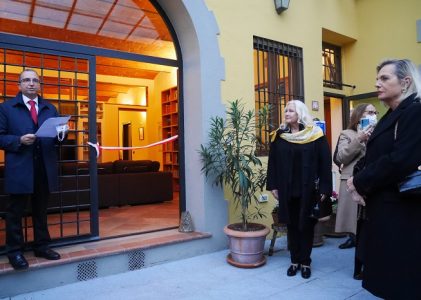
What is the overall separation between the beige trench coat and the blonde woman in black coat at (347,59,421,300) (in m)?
1.50

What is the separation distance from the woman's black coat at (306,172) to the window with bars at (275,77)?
1453 millimetres

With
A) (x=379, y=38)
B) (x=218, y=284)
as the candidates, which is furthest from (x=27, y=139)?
(x=379, y=38)

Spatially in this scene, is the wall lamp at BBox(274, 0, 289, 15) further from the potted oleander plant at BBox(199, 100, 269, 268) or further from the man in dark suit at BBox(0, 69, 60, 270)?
the man in dark suit at BBox(0, 69, 60, 270)

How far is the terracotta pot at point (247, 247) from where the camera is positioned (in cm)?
342

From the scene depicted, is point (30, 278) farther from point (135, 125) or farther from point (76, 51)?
point (135, 125)

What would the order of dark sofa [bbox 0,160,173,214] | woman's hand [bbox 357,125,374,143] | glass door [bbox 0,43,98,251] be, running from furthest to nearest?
dark sofa [bbox 0,160,173,214] → glass door [bbox 0,43,98,251] → woman's hand [bbox 357,125,374,143]

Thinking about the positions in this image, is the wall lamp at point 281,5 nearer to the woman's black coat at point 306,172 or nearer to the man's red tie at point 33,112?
the woman's black coat at point 306,172

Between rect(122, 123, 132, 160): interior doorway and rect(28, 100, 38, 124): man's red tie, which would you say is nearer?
rect(28, 100, 38, 124): man's red tie

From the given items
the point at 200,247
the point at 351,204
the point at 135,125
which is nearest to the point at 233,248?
the point at 200,247

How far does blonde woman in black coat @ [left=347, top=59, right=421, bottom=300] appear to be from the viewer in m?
1.87

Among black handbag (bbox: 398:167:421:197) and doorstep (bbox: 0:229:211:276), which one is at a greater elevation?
black handbag (bbox: 398:167:421:197)

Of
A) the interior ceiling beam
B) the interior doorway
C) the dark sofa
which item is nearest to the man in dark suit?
the interior ceiling beam

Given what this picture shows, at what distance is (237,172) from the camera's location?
3600 mm

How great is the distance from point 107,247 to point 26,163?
45.8 inches
